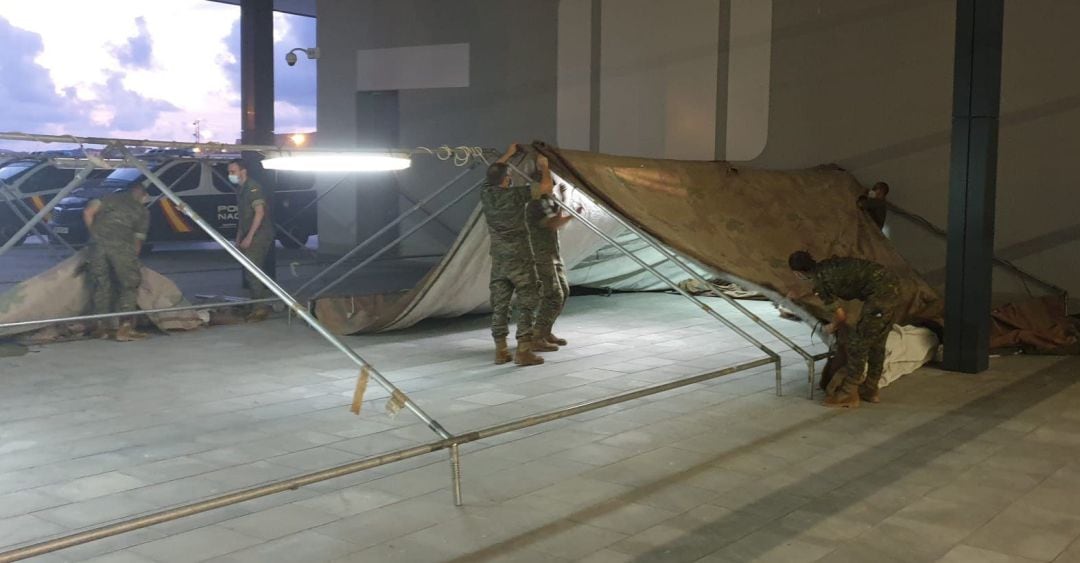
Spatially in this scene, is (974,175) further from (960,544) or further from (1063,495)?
(960,544)

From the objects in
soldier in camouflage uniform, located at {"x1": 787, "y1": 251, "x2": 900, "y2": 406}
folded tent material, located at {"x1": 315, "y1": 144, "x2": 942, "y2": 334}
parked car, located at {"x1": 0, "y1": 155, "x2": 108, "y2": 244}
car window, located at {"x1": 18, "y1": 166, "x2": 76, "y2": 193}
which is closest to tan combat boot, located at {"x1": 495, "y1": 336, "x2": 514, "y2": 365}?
folded tent material, located at {"x1": 315, "y1": 144, "x2": 942, "y2": 334}

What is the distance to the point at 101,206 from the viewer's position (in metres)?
7.99

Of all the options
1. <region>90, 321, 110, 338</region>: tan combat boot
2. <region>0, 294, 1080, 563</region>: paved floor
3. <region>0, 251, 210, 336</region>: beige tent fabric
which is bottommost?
<region>0, 294, 1080, 563</region>: paved floor

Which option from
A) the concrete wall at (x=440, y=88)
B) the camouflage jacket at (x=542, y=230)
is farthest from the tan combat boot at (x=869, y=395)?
the concrete wall at (x=440, y=88)

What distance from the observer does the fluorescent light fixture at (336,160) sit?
5871 millimetres

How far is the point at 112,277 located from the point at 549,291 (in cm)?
364

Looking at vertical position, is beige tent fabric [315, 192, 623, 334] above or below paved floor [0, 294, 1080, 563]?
above

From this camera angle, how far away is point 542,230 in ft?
23.3

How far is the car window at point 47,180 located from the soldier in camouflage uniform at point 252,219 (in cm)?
772

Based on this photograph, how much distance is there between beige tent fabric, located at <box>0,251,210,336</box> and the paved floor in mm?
465

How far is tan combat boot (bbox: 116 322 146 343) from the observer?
7.85 meters

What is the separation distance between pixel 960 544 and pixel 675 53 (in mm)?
8565

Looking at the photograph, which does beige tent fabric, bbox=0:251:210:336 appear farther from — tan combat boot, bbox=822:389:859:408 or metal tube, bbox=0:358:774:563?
tan combat boot, bbox=822:389:859:408

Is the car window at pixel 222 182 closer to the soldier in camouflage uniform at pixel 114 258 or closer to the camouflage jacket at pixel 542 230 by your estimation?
the soldier in camouflage uniform at pixel 114 258
